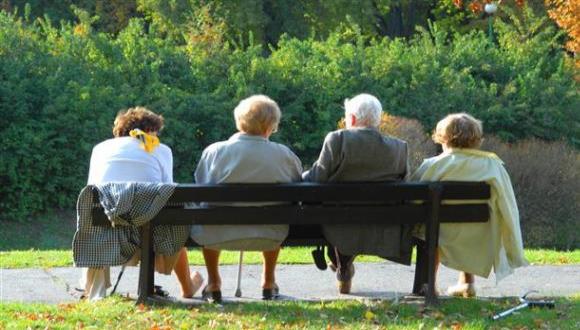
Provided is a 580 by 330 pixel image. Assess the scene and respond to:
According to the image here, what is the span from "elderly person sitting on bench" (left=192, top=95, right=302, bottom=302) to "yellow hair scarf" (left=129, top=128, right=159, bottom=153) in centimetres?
44

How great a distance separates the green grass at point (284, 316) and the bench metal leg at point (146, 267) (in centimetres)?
12

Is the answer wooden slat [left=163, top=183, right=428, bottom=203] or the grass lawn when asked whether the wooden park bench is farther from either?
the grass lawn

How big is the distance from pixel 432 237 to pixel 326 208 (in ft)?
2.57

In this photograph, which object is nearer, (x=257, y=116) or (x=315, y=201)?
(x=315, y=201)

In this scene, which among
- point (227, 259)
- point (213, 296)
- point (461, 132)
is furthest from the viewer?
point (227, 259)

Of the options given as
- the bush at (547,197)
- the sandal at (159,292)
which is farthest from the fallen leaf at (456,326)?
the bush at (547,197)

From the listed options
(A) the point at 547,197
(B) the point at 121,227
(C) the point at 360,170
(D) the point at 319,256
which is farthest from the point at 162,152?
(A) the point at 547,197

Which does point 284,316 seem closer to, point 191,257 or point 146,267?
Result: point 146,267

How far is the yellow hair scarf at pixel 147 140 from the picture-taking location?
8.63m

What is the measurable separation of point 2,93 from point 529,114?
9411mm

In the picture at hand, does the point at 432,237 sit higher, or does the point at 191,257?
the point at 432,237

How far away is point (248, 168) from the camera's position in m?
8.22

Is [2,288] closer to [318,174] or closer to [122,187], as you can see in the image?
[122,187]

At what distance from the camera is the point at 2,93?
17.8 meters
